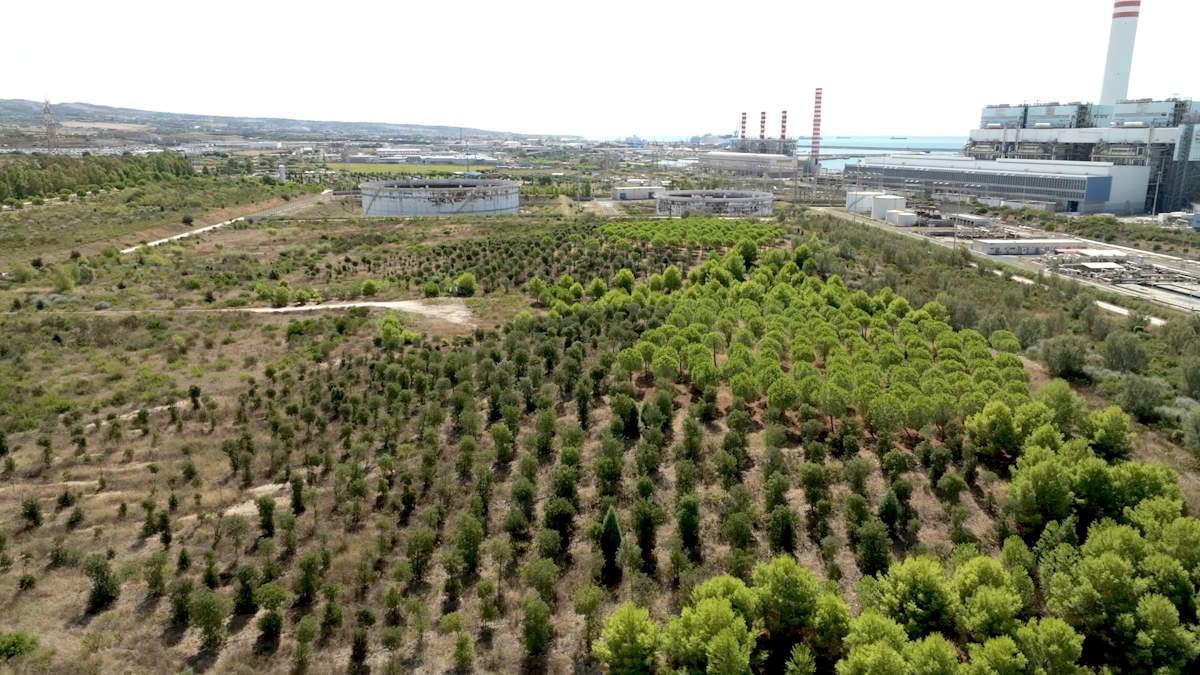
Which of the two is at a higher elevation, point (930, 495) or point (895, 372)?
point (895, 372)

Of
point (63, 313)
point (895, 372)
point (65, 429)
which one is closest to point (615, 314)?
point (895, 372)

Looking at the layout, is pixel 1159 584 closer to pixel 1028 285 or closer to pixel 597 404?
pixel 597 404

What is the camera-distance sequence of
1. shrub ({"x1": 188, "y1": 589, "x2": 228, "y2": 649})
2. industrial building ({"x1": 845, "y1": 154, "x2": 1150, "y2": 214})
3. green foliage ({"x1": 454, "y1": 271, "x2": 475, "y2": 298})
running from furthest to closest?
industrial building ({"x1": 845, "y1": 154, "x2": 1150, "y2": 214}) < green foliage ({"x1": 454, "y1": 271, "x2": 475, "y2": 298}) < shrub ({"x1": 188, "y1": 589, "x2": 228, "y2": 649})

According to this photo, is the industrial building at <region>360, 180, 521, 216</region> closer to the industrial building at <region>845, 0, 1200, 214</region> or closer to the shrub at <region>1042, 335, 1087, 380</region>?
the industrial building at <region>845, 0, 1200, 214</region>

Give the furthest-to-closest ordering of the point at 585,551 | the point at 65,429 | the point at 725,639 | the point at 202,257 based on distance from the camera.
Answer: the point at 202,257 < the point at 65,429 < the point at 585,551 < the point at 725,639

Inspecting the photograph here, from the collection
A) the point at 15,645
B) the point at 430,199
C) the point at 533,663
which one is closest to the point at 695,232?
the point at 430,199

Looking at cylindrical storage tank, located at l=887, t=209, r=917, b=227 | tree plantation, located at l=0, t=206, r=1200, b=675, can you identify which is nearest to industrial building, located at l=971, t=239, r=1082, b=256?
cylindrical storage tank, located at l=887, t=209, r=917, b=227

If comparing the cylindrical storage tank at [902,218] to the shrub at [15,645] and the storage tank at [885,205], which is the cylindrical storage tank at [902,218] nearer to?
the storage tank at [885,205]
